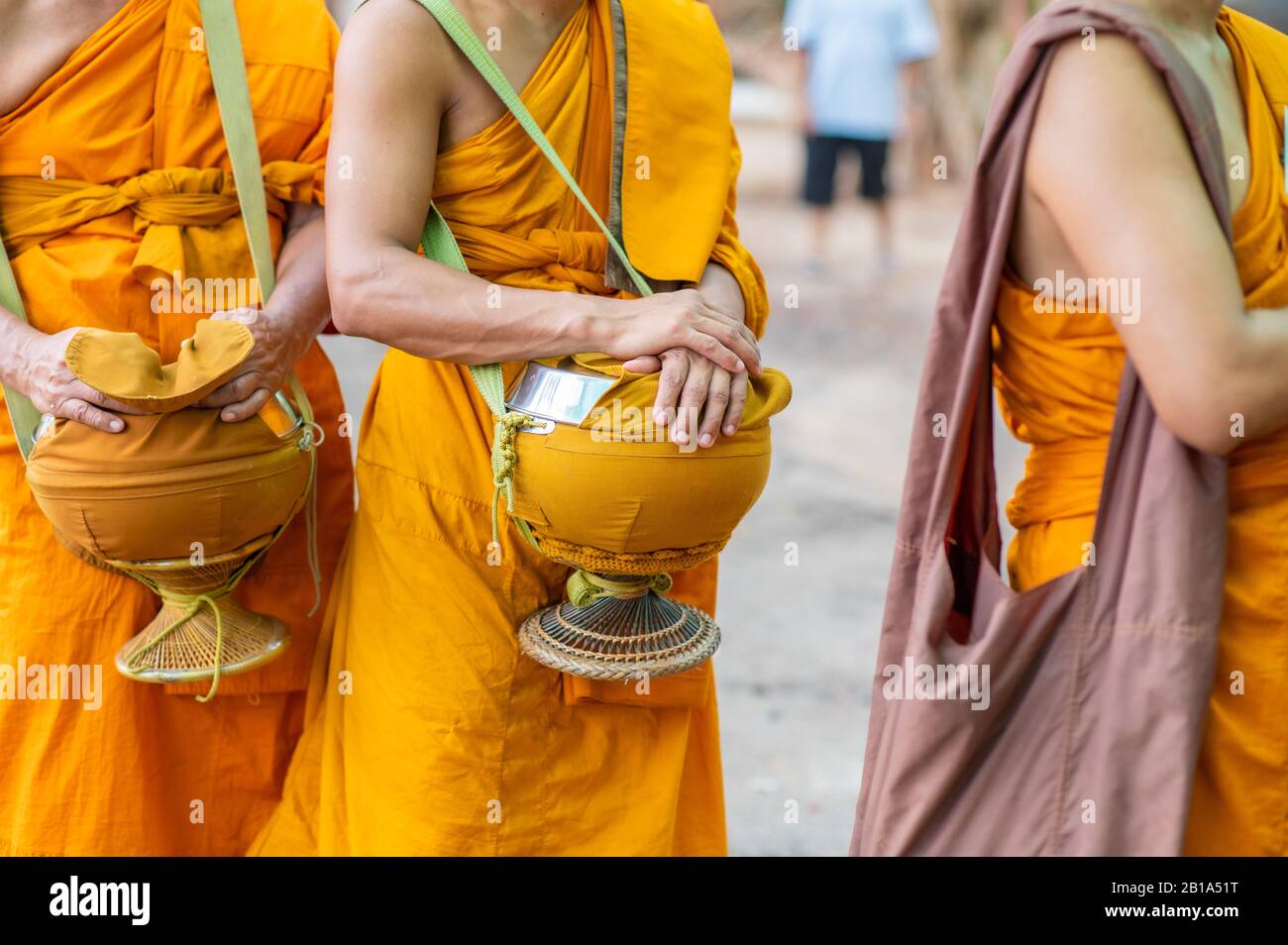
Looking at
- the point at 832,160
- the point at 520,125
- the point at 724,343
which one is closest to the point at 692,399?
the point at 724,343

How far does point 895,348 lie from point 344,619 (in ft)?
21.1

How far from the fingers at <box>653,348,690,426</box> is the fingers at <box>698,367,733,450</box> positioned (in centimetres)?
4

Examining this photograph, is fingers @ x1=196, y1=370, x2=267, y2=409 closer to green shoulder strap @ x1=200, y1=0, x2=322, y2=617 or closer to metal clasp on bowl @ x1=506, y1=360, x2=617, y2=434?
green shoulder strap @ x1=200, y1=0, x2=322, y2=617

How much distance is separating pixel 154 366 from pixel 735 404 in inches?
34.3

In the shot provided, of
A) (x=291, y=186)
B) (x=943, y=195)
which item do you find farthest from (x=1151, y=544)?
(x=943, y=195)

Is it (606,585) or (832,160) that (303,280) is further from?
(832,160)

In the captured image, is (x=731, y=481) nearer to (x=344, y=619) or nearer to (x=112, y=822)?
(x=344, y=619)

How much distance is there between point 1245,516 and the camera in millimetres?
1871

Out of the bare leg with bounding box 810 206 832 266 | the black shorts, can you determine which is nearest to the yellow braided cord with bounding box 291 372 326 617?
the black shorts

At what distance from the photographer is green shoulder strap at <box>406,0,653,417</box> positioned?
2127mm

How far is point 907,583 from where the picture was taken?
6.51 feet

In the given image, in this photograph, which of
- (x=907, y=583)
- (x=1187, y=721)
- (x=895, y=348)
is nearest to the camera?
(x=1187, y=721)

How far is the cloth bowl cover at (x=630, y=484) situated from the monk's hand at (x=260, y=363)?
0.46 meters

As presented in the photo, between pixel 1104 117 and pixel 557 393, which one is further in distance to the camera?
pixel 557 393
